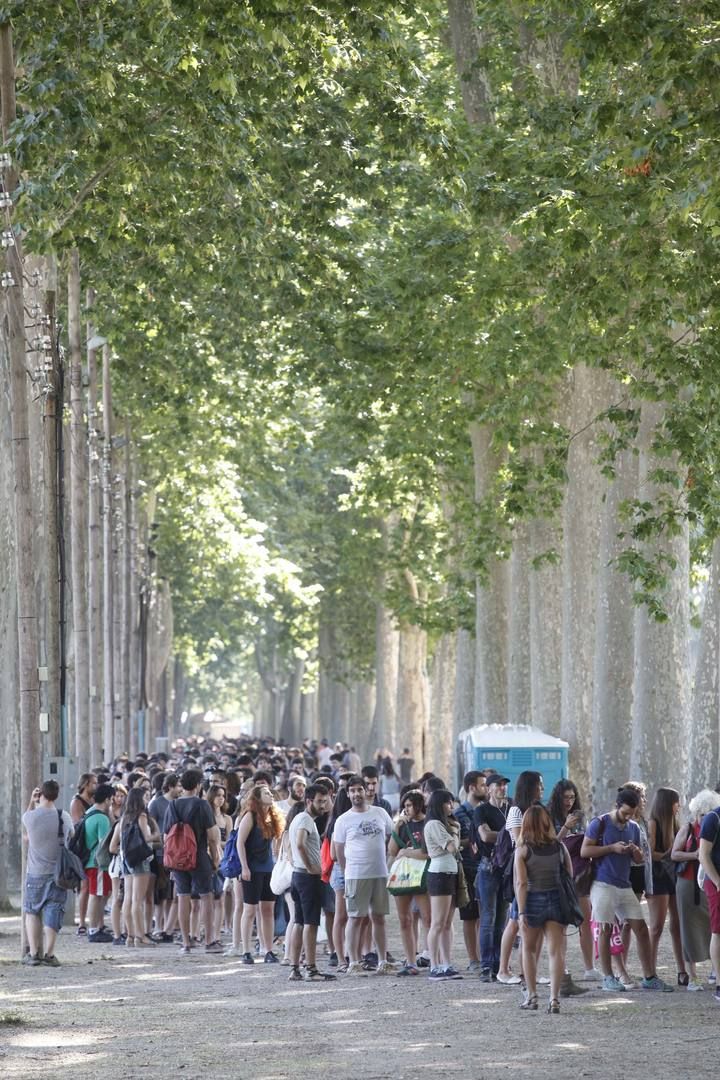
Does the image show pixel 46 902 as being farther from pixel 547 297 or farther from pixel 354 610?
pixel 354 610

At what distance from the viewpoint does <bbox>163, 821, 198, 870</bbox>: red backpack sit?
18.9m

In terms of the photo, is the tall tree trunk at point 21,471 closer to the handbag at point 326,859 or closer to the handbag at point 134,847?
the handbag at point 134,847

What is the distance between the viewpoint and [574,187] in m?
18.6

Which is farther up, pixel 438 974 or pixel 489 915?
pixel 489 915

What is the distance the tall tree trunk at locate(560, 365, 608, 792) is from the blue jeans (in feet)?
35.2

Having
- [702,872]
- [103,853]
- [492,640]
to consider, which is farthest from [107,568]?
[702,872]

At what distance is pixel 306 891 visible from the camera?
54.4ft

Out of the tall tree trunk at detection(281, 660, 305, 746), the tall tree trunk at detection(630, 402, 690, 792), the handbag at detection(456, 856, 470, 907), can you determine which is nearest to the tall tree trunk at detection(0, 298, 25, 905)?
the tall tree trunk at detection(630, 402, 690, 792)

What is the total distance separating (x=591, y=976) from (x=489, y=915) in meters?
0.97

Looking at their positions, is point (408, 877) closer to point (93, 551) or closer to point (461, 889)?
point (461, 889)

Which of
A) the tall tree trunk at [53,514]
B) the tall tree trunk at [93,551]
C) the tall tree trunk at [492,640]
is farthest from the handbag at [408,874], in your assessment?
the tall tree trunk at [492,640]

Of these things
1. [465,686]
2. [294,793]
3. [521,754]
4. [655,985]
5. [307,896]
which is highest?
[465,686]

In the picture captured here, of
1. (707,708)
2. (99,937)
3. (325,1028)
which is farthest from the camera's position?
(707,708)

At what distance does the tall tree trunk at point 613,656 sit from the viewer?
79.0ft
